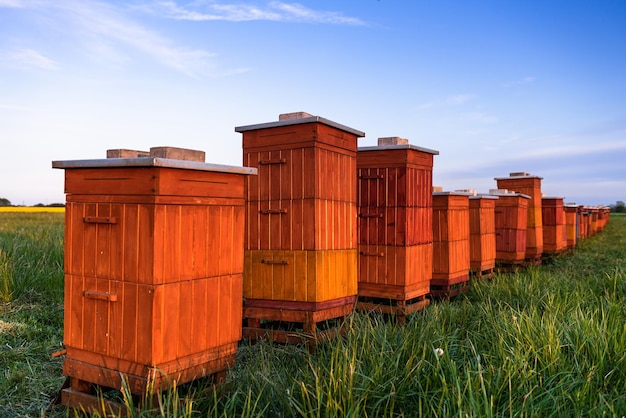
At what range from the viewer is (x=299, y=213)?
209 inches

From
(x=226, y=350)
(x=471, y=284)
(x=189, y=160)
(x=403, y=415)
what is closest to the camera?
(x=403, y=415)

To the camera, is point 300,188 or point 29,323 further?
point 29,323

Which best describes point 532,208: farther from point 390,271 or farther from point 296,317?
point 296,317

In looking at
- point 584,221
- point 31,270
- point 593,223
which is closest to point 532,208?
point 31,270

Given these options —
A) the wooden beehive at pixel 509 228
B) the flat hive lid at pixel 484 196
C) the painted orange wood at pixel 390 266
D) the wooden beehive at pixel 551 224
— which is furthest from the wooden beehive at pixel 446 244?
the wooden beehive at pixel 551 224

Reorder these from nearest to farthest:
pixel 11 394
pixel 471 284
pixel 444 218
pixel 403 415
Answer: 1. pixel 403 415
2. pixel 11 394
3. pixel 444 218
4. pixel 471 284

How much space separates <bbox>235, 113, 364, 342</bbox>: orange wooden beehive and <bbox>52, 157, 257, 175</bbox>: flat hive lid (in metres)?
1.24

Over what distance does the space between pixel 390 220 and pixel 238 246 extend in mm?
2975

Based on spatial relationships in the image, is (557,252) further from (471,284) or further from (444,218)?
(444,218)

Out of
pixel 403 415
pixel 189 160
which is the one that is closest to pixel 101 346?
pixel 189 160

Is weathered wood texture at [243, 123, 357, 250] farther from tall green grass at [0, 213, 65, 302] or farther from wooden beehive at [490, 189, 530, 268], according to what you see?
wooden beehive at [490, 189, 530, 268]

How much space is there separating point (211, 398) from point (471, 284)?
20.3 ft

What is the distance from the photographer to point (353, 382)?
352 cm

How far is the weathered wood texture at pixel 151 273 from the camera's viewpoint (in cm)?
355
